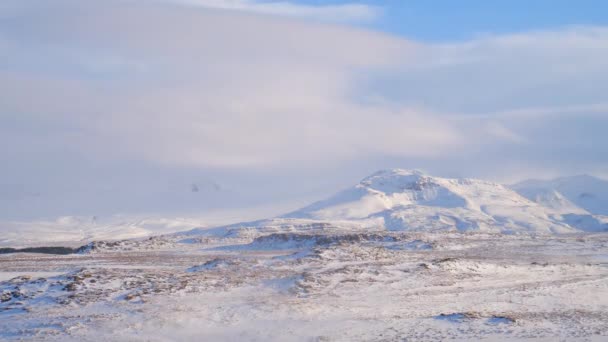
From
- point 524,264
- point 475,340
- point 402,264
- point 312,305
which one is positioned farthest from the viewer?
point 524,264

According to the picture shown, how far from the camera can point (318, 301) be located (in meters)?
34.1

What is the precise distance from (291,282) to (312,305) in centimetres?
612

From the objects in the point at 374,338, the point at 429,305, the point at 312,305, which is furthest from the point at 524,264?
the point at 374,338

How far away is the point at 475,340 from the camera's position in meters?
26.8

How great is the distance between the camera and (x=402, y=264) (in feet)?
148

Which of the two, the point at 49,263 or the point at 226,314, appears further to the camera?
the point at 49,263

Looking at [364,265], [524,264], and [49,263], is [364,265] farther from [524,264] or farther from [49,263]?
[49,263]

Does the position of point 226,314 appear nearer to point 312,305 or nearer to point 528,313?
point 312,305

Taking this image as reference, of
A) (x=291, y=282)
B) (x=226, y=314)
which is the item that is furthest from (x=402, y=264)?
(x=226, y=314)

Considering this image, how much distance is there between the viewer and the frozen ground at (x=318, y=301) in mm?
28516

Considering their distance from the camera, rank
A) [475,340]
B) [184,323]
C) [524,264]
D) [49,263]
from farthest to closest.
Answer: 1. [49,263]
2. [524,264]
3. [184,323]
4. [475,340]

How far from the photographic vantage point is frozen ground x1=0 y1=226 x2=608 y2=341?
28516 millimetres

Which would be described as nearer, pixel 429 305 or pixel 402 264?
pixel 429 305

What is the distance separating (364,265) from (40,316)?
67.8ft
